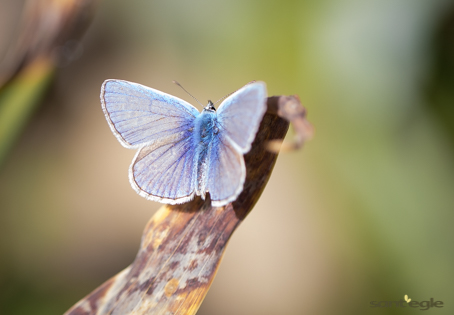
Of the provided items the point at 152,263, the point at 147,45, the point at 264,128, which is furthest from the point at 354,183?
the point at 147,45

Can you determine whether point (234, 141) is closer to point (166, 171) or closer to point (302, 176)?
point (166, 171)

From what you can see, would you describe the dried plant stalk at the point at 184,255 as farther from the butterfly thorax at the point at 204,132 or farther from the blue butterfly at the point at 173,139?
the butterfly thorax at the point at 204,132

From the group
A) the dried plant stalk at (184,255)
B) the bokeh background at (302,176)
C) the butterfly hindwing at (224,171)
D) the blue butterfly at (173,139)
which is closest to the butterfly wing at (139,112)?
the blue butterfly at (173,139)

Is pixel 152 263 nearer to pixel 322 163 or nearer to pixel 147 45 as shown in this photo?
pixel 322 163

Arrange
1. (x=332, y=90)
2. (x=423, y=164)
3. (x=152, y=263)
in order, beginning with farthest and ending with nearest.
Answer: (x=332, y=90) < (x=423, y=164) < (x=152, y=263)

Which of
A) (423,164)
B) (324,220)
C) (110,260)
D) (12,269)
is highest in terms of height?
(423,164)
